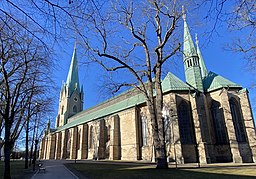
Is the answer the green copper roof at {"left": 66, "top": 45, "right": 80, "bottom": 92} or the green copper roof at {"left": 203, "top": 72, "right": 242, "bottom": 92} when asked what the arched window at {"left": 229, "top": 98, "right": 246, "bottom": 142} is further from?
the green copper roof at {"left": 66, "top": 45, "right": 80, "bottom": 92}

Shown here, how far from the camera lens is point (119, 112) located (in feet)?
114

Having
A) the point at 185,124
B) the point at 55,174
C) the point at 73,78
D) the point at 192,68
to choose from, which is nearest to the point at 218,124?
the point at 185,124

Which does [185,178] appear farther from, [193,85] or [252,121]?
[193,85]

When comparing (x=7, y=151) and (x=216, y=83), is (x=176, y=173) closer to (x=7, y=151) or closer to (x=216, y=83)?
(x=7, y=151)

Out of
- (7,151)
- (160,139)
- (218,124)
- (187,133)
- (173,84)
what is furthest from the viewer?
(173,84)

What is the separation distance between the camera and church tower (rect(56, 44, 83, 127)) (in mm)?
61031

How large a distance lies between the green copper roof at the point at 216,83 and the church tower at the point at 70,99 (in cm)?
4408

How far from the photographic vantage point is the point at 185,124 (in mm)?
25062

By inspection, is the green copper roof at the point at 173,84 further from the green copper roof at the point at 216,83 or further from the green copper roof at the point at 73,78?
the green copper roof at the point at 73,78

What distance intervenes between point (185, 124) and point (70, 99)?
149 feet

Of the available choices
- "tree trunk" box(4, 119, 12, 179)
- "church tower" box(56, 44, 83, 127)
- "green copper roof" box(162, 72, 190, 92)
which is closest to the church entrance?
"green copper roof" box(162, 72, 190, 92)

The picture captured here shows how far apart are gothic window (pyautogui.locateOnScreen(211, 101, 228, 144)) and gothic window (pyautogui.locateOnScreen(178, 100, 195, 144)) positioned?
3.32 metres

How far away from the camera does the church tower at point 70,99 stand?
61031mm

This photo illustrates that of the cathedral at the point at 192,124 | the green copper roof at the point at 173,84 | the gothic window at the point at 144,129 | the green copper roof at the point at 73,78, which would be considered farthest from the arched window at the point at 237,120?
the green copper roof at the point at 73,78
